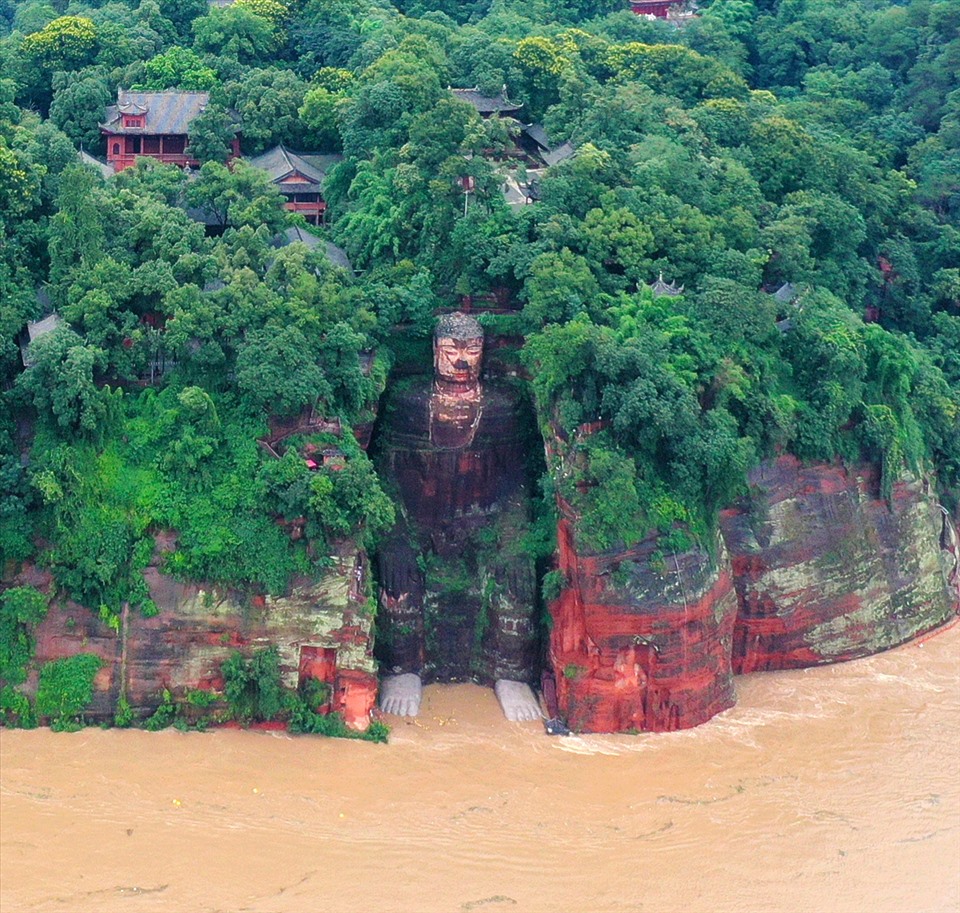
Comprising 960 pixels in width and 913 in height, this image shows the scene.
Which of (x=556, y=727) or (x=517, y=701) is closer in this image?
(x=556, y=727)

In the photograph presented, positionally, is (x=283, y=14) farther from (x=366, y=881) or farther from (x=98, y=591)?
(x=366, y=881)

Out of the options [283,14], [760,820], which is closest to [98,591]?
[760,820]

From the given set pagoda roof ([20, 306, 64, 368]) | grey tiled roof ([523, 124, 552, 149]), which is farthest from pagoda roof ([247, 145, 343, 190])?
pagoda roof ([20, 306, 64, 368])

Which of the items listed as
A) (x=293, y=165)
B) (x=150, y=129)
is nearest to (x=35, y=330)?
(x=293, y=165)

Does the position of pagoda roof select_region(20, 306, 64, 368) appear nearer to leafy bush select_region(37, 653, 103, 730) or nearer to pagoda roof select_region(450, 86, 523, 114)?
leafy bush select_region(37, 653, 103, 730)

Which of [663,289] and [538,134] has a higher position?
[538,134]

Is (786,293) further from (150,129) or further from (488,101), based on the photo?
(150,129)
